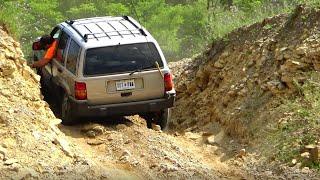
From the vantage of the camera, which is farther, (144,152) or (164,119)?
(164,119)

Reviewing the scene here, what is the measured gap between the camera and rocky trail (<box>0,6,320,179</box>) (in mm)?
7570

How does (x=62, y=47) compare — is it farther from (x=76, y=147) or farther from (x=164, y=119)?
(x=76, y=147)

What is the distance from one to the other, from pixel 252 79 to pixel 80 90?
3108 mm

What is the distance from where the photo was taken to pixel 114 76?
9578 mm

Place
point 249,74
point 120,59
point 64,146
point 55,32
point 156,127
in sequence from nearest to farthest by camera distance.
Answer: point 64,146 → point 120,59 → point 156,127 → point 249,74 → point 55,32

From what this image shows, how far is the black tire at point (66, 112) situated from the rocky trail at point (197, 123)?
143mm

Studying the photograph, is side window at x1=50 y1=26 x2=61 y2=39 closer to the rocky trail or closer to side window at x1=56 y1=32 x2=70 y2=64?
side window at x1=56 y1=32 x2=70 y2=64

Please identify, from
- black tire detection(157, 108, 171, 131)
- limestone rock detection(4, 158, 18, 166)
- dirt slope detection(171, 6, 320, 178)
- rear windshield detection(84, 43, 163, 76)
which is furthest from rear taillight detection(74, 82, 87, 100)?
limestone rock detection(4, 158, 18, 166)

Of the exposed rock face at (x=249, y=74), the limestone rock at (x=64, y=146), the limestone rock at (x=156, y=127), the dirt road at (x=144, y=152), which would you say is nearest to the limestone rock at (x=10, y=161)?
the limestone rock at (x=64, y=146)

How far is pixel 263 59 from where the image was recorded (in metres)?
10.8

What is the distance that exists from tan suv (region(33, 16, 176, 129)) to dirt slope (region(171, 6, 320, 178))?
1338 mm

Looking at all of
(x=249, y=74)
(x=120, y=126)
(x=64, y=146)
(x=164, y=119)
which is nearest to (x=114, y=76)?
(x=120, y=126)

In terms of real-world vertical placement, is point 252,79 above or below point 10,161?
below

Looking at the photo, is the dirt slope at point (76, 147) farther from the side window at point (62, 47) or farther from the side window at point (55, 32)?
the side window at point (55, 32)
